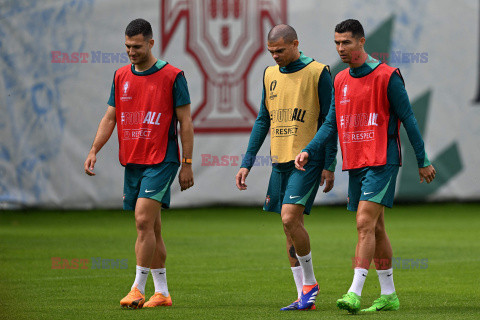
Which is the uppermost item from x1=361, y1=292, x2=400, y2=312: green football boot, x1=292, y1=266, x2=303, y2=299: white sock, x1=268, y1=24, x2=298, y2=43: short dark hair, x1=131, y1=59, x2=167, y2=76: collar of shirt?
x1=268, y1=24, x2=298, y2=43: short dark hair

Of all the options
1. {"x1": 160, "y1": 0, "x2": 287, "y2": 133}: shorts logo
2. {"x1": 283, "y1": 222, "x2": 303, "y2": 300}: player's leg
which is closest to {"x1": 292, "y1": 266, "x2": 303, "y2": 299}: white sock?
{"x1": 283, "y1": 222, "x2": 303, "y2": 300}: player's leg

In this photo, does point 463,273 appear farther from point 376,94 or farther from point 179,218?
point 179,218

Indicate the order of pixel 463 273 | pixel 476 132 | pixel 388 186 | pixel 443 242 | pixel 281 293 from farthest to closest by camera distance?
pixel 476 132, pixel 443 242, pixel 463 273, pixel 281 293, pixel 388 186

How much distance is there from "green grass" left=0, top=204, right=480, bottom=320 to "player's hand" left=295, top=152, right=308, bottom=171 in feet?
3.44

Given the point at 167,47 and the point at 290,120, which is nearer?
the point at 290,120

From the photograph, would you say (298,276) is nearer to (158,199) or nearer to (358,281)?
(358,281)

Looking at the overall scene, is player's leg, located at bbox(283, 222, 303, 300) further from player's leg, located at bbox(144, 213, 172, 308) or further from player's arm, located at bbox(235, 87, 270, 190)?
player's leg, located at bbox(144, 213, 172, 308)

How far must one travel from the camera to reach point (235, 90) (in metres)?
15.9

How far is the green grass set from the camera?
6.83 meters

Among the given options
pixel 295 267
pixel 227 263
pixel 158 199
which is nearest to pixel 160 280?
pixel 158 199

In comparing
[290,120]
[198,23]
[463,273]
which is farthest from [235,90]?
[290,120]

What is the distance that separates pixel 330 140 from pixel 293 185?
1.41 feet

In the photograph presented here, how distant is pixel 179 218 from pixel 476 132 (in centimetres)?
555

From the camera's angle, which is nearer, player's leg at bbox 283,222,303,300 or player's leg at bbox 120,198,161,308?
player's leg at bbox 120,198,161,308
